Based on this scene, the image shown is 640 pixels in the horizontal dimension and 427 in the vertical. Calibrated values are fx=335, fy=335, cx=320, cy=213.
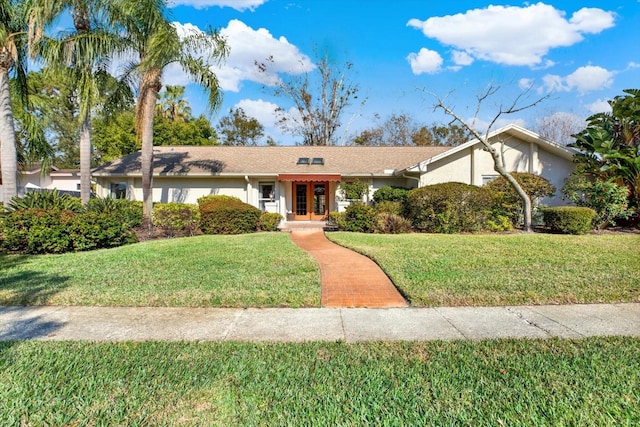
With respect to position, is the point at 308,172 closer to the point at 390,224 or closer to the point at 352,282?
the point at 390,224

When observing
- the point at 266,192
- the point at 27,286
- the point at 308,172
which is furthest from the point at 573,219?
the point at 27,286

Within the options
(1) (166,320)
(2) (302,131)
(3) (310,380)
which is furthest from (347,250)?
(2) (302,131)

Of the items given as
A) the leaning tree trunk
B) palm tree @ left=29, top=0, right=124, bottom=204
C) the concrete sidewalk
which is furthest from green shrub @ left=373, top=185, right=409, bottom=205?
the leaning tree trunk

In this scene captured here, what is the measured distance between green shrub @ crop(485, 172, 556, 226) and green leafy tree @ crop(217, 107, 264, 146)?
31452 millimetres

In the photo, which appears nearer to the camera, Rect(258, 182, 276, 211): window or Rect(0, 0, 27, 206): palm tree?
Rect(0, 0, 27, 206): palm tree

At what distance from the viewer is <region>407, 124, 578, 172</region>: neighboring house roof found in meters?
15.2

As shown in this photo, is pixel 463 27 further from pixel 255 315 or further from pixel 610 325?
pixel 255 315

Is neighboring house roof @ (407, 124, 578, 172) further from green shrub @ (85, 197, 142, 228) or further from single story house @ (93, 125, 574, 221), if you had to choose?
green shrub @ (85, 197, 142, 228)

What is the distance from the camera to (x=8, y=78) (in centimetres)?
1164

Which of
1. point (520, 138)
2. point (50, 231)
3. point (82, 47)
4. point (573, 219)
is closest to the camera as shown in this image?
point (50, 231)

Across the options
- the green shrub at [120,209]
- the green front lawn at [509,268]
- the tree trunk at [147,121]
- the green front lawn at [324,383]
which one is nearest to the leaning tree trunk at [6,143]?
the green shrub at [120,209]

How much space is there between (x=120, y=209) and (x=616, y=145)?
21.4 m

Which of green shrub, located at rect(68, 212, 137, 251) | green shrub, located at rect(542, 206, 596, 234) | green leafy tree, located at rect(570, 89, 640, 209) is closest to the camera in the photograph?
green shrub, located at rect(68, 212, 137, 251)

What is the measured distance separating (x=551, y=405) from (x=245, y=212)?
41.6ft
